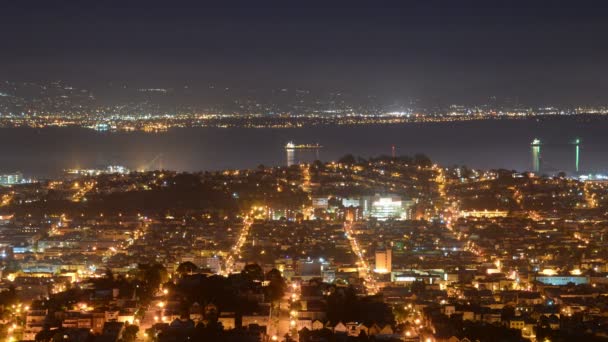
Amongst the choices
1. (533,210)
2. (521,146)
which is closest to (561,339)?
(533,210)

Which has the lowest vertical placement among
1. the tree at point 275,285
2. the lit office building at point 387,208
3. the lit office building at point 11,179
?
the tree at point 275,285

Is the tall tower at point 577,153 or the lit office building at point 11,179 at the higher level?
the tall tower at point 577,153

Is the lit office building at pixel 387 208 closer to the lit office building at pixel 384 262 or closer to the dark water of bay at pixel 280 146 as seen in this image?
the lit office building at pixel 384 262

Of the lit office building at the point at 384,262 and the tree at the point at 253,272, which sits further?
the lit office building at the point at 384,262

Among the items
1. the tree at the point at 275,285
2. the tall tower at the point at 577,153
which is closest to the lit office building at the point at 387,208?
the tree at the point at 275,285

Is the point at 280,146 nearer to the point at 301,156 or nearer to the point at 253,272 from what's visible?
the point at 301,156

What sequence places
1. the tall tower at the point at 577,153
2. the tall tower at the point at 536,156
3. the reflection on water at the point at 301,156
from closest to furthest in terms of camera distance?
the tall tower at the point at 536,156
the tall tower at the point at 577,153
the reflection on water at the point at 301,156

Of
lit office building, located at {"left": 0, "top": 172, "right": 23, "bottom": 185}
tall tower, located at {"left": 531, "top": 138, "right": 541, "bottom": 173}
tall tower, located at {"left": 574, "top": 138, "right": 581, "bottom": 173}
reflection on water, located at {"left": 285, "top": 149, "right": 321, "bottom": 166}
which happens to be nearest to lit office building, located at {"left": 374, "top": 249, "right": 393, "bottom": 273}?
lit office building, located at {"left": 0, "top": 172, "right": 23, "bottom": 185}

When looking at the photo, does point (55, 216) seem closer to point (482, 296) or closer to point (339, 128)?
point (482, 296)

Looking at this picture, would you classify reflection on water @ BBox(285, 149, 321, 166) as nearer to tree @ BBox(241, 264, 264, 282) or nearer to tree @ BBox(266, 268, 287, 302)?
tree @ BBox(241, 264, 264, 282)

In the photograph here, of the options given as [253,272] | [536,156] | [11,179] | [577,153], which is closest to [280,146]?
[536,156]
